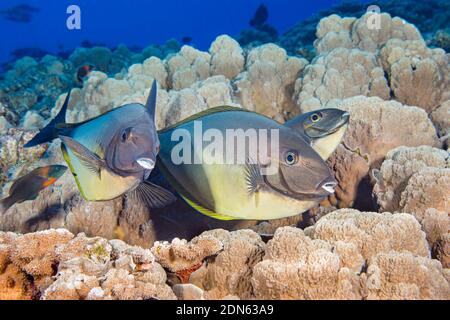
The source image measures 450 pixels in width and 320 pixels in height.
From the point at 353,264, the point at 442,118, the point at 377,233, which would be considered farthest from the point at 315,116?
the point at 442,118

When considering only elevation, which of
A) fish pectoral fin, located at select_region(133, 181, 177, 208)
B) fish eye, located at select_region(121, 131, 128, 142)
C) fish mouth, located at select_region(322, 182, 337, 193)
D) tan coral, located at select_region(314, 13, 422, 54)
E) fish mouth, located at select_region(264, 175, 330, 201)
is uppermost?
tan coral, located at select_region(314, 13, 422, 54)

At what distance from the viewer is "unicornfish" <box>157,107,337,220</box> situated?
1.68m

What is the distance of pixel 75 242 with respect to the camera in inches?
69.3

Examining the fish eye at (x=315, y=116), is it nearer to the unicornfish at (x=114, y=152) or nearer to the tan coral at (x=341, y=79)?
the unicornfish at (x=114, y=152)

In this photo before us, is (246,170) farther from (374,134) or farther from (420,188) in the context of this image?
(374,134)

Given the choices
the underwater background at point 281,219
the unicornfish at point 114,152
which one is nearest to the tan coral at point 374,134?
the underwater background at point 281,219

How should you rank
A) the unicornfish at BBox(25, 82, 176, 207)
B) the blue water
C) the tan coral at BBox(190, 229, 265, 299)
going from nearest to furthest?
the unicornfish at BBox(25, 82, 176, 207) < the tan coral at BBox(190, 229, 265, 299) < the blue water

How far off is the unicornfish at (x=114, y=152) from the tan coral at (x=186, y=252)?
0.40m

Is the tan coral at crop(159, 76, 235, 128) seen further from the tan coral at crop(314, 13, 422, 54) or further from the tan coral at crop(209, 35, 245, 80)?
the tan coral at crop(314, 13, 422, 54)

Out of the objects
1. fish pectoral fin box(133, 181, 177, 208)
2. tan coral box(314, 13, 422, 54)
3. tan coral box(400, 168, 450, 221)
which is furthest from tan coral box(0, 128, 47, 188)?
tan coral box(314, 13, 422, 54)

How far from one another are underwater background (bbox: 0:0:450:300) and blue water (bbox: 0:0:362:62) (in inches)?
4074

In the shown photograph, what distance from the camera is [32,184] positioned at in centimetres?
279

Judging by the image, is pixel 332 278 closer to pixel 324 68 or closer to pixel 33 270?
pixel 33 270

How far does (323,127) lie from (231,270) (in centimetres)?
115
